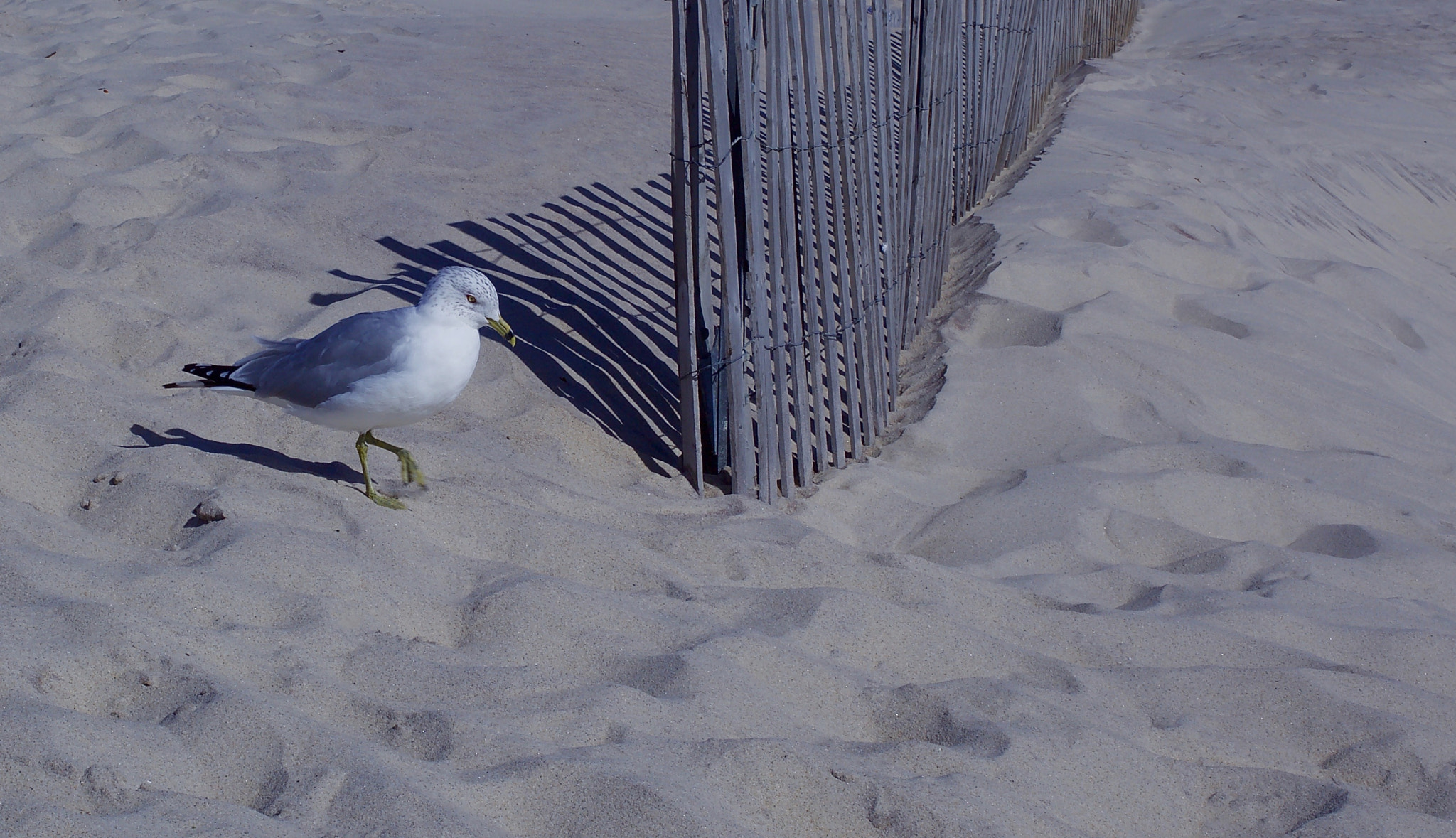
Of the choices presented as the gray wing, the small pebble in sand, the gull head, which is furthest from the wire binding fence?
the small pebble in sand

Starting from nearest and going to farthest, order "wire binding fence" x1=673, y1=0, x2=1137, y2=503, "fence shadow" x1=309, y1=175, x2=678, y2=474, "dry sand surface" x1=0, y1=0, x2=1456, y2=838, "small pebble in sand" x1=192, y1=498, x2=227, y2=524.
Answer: "dry sand surface" x1=0, y1=0, x2=1456, y2=838 → "small pebble in sand" x1=192, y1=498, x2=227, y2=524 → "wire binding fence" x1=673, y1=0, x2=1137, y2=503 → "fence shadow" x1=309, y1=175, x2=678, y2=474

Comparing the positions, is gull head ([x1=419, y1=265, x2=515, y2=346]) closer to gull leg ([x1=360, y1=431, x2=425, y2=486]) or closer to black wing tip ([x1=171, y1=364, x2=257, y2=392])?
gull leg ([x1=360, y1=431, x2=425, y2=486])

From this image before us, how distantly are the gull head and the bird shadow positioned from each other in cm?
60

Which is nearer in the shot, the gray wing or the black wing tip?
the gray wing

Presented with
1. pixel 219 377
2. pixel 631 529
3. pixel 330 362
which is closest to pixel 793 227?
pixel 631 529

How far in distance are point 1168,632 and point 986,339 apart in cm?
215

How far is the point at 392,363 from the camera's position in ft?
8.59

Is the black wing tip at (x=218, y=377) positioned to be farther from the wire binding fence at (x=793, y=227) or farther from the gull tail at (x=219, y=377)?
the wire binding fence at (x=793, y=227)

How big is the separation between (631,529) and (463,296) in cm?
74

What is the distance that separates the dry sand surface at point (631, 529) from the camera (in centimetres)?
185

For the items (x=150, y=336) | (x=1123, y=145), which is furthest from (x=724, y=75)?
(x=1123, y=145)

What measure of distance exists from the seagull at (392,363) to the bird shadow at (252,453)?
21 cm

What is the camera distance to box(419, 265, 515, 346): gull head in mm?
2656

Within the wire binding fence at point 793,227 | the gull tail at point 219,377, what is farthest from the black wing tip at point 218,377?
the wire binding fence at point 793,227
